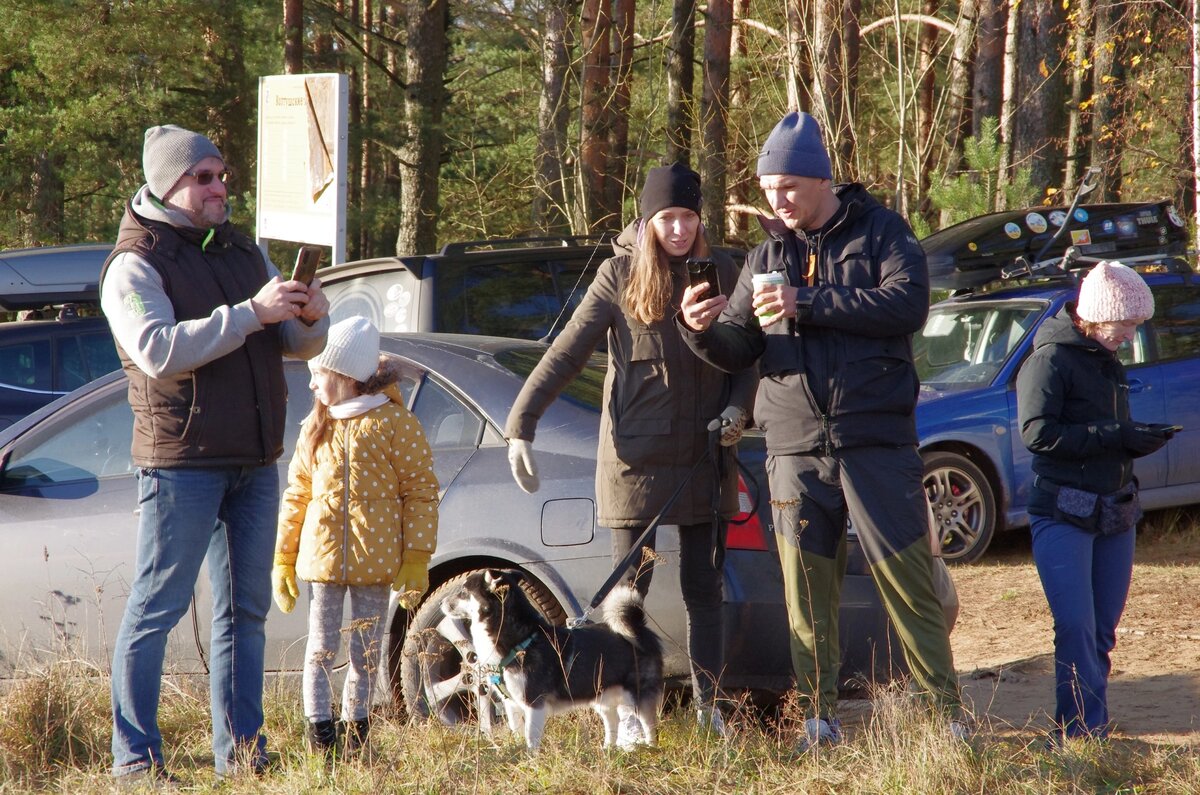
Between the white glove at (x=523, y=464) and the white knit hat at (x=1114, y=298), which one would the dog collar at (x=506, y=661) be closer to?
the white glove at (x=523, y=464)

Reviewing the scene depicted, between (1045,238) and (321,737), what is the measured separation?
9747 millimetres

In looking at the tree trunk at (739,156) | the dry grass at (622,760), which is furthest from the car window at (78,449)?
the tree trunk at (739,156)

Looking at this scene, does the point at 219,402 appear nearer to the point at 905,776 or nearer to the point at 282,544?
the point at 282,544

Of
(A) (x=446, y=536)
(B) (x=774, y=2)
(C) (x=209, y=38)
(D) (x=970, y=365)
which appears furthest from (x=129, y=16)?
(A) (x=446, y=536)

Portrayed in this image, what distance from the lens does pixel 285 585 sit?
4066mm

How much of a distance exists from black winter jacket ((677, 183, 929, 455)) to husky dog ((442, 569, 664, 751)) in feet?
2.62

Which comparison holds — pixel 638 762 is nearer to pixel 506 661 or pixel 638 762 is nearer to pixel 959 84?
pixel 506 661

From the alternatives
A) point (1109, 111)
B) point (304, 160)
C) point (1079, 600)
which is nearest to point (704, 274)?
point (1079, 600)

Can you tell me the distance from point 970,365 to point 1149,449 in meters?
4.13

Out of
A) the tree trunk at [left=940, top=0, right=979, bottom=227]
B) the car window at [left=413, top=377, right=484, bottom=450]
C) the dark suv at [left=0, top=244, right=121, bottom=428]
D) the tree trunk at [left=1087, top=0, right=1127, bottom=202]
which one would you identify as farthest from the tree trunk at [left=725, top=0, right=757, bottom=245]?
the car window at [left=413, top=377, right=484, bottom=450]

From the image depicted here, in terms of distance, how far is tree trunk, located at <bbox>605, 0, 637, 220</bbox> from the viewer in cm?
1669

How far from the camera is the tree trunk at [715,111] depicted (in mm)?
15664

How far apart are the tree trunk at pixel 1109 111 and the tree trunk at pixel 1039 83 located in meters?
0.54

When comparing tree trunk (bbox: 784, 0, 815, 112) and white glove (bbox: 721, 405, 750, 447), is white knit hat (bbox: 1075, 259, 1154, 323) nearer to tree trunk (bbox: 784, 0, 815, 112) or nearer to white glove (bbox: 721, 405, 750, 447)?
white glove (bbox: 721, 405, 750, 447)
